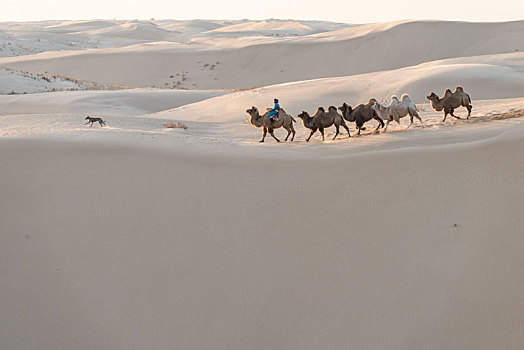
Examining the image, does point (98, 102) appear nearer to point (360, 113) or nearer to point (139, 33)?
point (360, 113)

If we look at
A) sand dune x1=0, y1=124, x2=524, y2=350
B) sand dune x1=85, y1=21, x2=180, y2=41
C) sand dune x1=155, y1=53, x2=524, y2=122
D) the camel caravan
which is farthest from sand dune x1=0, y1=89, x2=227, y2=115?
sand dune x1=85, y1=21, x2=180, y2=41

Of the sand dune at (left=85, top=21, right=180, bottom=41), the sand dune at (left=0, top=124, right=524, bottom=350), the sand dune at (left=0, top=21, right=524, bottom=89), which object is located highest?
the sand dune at (left=85, top=21, right=180, bottom=41)

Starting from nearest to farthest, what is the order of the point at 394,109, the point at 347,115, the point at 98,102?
the point at 394,109, the point at 347,115, the point at 98,102

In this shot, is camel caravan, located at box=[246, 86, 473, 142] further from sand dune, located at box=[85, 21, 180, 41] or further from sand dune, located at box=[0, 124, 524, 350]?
sand dune, located at box=[85, 21, 180, 41]

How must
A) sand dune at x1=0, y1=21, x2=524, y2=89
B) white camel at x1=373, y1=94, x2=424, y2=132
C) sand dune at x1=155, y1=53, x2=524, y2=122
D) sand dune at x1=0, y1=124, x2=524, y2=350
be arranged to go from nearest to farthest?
1. sand dune at x1=0, y1=124, x2=524, y2=350
2. white camel at x1=373, y1=94, x2=424, y2=132
3. sand dune at x1=155, y1=53, x2=524, y2=122
4. sand dune at x1=0, y1=21, x2=524, y2=89

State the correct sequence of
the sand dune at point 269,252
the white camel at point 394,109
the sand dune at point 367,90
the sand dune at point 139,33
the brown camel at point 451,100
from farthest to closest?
1. the sand dune at point 139,33
2. the sand dune at point 367,90
3. the brown camel at point 451,100
4. the white camel at point 394,109
5. the sand dune at point 269,252

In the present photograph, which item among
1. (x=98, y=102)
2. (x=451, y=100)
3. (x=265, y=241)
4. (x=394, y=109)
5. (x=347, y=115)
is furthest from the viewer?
(x=98, y=102)

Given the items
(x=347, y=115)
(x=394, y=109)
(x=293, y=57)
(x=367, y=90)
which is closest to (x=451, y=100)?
(x=394, y=109)

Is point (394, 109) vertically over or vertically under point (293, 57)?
under

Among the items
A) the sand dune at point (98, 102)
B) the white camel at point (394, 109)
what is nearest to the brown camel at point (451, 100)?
the white camel at point (394, 109)

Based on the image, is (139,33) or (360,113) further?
(139,33)

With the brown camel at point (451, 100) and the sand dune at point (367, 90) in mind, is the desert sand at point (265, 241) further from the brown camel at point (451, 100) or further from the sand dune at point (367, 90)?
the sand dune at point (367, 90)

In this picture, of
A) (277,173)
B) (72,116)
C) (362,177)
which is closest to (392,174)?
(362,177)

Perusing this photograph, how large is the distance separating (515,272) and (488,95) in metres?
11.2
